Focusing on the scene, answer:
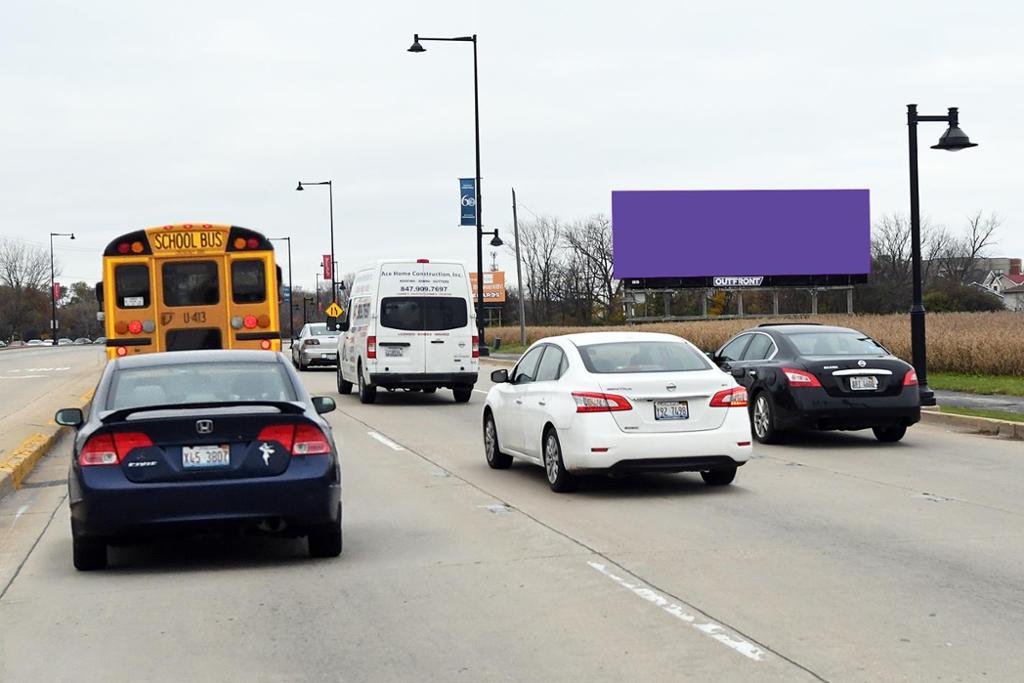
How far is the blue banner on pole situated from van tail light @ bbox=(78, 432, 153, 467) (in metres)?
37.8

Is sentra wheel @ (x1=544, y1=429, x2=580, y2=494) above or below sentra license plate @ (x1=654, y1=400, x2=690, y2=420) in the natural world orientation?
below

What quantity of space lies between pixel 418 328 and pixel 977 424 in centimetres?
1109

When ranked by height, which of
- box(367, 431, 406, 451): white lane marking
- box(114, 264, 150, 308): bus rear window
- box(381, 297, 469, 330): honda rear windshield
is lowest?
box(367, 431, 406, 451): white lane marking

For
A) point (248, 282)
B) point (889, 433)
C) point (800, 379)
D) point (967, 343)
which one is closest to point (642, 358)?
point (800, 379)

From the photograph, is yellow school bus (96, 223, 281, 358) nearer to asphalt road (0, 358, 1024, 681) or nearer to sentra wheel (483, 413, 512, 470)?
sentra wheel (483, 413, 512, 470)

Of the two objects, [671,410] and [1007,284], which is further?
[1007,284]

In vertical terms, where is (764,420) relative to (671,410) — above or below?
below

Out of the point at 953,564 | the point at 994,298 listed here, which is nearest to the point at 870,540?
the point at 953,564

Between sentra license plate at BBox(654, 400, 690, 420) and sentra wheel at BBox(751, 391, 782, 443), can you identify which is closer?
sentra license plate at BBox(654, 400, 690, 420)

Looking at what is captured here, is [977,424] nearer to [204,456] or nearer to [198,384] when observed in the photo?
[198,384]

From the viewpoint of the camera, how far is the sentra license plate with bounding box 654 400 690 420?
11.7 m

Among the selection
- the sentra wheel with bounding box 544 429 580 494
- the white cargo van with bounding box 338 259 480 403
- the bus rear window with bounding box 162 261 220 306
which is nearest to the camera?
the sentra wheel with bounding box 544 429 580 494

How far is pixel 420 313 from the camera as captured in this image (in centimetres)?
2538

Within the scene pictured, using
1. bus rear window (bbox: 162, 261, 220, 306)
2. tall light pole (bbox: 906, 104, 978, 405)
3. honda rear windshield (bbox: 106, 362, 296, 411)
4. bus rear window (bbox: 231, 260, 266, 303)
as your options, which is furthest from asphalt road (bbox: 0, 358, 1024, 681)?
tall light pole (bbox: 906, 104, 978, 405)
